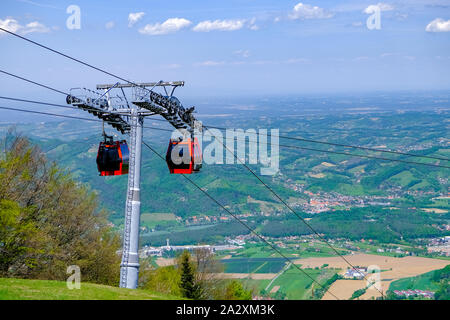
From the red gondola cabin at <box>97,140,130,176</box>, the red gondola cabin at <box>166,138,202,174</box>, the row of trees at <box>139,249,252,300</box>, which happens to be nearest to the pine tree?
the row of trees at <box>139,249,252,300</box>

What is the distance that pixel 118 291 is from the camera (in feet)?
44.2

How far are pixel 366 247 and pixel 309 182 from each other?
44.3 metres

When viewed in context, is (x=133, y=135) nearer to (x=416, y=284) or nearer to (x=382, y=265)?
(x=416, y=284)

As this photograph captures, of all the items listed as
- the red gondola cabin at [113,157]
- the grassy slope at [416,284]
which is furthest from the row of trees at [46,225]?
the grassy slope at [416,284]

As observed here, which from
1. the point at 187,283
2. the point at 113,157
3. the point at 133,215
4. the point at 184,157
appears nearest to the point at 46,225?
the point at 187,283

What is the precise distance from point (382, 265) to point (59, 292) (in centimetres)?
5597

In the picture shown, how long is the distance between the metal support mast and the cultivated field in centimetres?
3852

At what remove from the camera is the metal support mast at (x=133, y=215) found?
13.6 m

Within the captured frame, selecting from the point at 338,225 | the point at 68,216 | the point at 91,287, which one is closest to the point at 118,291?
the point at 91,287

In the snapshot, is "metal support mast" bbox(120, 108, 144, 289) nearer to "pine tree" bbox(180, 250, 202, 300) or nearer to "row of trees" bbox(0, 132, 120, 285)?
"row of trees" bbox(0, 132, 120, 285)

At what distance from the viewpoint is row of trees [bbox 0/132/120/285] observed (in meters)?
24.2

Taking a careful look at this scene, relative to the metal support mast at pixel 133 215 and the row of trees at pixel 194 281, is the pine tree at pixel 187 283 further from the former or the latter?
the metal support mast at pixel 133 215
